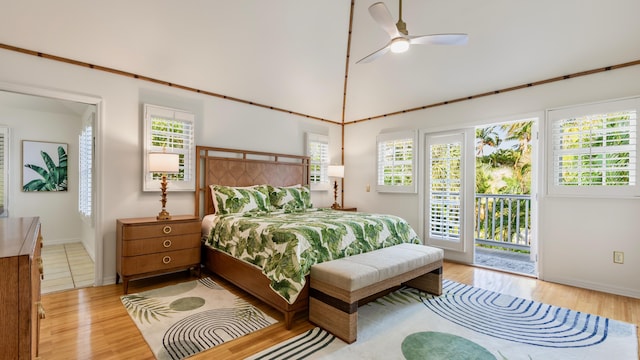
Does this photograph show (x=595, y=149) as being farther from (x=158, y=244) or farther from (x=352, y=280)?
(x=158, y=244)

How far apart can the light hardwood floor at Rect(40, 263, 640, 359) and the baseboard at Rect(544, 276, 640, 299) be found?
8 centimetres

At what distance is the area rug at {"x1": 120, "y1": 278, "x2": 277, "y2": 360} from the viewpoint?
223 centimetres

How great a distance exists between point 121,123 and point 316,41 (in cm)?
286

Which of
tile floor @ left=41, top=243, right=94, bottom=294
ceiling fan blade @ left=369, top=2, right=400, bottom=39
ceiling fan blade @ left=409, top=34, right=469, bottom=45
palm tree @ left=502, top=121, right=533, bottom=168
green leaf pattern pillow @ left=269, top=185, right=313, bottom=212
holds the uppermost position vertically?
ceiling fan blade @ left=369, top=2, right=400, bottom=39

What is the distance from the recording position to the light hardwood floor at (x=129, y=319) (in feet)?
7.02

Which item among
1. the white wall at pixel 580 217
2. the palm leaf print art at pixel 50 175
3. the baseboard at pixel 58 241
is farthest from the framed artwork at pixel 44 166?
the white wall at pixel 580 217

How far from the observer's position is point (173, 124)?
3977 millimetres

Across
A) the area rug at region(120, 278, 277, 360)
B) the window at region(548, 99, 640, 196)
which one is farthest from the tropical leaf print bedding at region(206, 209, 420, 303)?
the window at region(548, 99, 640, 196)

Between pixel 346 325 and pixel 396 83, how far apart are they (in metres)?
3.85

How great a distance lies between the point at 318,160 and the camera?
19.0 feet

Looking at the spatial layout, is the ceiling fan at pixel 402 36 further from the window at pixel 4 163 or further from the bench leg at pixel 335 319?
the window at pixel 4 163

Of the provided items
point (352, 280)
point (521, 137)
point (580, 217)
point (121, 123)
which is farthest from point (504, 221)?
point (121, 123)

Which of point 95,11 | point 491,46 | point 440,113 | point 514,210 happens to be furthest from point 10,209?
point 514,210

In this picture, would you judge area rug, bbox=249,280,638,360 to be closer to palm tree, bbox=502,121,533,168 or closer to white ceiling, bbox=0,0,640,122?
white ceiling, bbox=0,0,640,122
